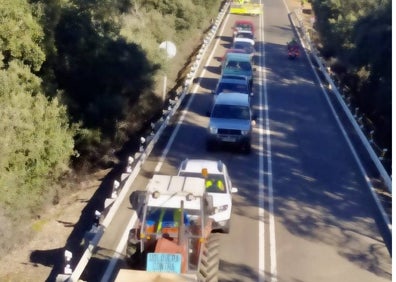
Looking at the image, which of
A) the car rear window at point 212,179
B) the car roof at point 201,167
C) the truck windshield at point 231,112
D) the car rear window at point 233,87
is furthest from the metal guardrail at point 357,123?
the car rear window at point 212,179

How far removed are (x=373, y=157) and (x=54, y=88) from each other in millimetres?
11544

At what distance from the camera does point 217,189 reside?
18.4 meters

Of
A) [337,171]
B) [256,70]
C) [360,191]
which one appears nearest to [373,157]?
[337,171]

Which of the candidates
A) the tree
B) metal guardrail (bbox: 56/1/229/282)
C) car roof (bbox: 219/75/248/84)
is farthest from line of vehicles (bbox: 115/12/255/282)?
car roof (bbox: 219/75/248/84)

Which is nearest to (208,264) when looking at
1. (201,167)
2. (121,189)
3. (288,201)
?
(201,167)

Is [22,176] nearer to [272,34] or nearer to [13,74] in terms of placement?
[13,74]

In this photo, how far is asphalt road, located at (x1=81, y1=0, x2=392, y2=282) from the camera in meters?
16.8

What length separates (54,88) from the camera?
89.2ft

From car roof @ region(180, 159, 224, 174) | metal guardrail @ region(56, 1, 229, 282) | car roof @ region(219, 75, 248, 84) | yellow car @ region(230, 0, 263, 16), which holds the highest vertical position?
yellow car @ region(230, 0, 263, 16)

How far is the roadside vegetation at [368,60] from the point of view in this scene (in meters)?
33.7

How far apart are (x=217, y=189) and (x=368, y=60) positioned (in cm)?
1988

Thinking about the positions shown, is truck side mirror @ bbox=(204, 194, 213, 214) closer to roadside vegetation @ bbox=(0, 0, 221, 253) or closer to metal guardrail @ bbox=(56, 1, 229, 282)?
metal guardrail @ bbox=(56, 1, 229, 282)

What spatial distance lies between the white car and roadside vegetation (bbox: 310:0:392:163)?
34.8ft

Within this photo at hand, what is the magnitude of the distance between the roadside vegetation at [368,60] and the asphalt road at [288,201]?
265 centimetres
